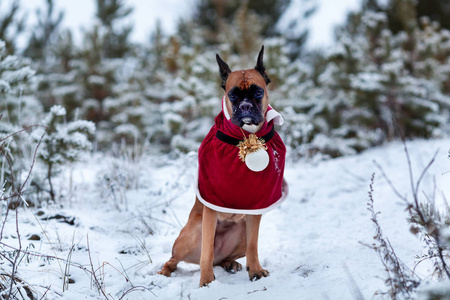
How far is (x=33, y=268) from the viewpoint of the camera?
7.57 feet

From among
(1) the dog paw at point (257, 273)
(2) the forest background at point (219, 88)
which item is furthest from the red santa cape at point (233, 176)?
(2) the forest background at point (219, 88)

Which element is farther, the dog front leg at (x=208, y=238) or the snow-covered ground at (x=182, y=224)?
the dog front leg at (x=208, y=238)

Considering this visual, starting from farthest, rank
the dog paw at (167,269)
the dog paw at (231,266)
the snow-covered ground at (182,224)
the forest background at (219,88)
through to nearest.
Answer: the forest background at (219,88) < the dog paw at (231,266) < the dog paw at (167,269) < the snow-covered ground at (182,224)

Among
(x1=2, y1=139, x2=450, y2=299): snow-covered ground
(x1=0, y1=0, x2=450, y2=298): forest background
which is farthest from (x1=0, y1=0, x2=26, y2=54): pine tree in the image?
(x1=2, y1=139, x2=450, y2=299): snow-covered ground

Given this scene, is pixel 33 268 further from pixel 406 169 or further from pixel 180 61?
pixel 180 61

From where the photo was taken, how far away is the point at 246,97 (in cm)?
237

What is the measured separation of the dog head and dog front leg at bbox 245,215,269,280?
0.66 meters

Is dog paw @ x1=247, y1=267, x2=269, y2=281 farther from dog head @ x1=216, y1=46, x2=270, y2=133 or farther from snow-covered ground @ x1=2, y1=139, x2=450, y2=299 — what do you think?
dog head @ x1=216, y1=46, x2=270, y2=133

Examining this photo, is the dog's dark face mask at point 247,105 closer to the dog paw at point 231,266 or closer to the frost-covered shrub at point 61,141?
the dog paw at point 231,266

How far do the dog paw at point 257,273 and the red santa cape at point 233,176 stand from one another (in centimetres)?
42

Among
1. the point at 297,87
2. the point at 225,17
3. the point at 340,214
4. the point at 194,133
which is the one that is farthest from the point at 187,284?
the point at 225,17

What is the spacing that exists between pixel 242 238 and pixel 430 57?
27.0ft

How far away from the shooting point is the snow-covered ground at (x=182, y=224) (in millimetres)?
2154

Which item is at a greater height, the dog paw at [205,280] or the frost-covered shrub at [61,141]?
the frost-covered shrub at [61,141]
